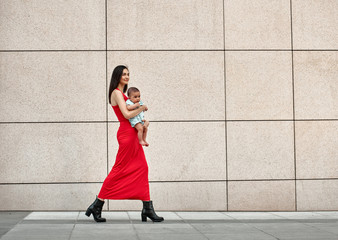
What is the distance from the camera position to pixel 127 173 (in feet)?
21.3

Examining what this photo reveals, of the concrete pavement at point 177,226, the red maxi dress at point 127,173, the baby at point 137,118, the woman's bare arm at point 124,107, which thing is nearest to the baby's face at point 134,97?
the baby at point 137,118

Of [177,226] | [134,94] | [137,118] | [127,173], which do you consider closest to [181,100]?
[137,118]

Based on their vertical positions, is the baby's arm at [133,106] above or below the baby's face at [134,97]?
below

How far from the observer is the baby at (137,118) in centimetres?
642

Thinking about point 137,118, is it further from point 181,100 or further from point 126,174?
point 181,100

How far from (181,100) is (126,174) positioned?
184 cm

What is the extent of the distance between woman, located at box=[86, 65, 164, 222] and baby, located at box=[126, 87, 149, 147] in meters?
0.07

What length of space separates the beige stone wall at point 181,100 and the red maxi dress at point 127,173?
3.95 ft

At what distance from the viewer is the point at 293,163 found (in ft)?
25.9

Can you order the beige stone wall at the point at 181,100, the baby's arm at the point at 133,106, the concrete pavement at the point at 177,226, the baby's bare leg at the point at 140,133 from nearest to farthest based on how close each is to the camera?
the concrete pavement at the point at 177,226, the baby's arm at the point at 133,106, the baby's bare leg at the point at 140,133, the beige stone wall at the point at 181,100

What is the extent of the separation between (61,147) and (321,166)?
414cm

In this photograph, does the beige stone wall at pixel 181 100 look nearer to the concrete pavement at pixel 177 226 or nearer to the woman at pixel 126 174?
the concrete pavement at pixel 177 226

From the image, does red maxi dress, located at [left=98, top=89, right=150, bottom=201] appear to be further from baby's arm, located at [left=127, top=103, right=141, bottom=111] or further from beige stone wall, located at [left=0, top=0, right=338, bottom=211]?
beige stone wall, located at [left=0, top=0, right=338, bottom=211]

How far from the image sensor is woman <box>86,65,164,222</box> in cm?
647
